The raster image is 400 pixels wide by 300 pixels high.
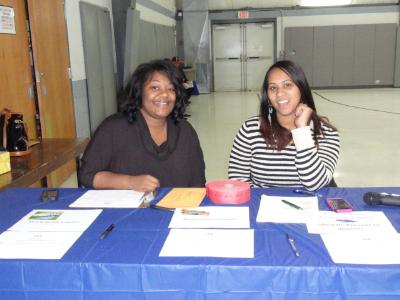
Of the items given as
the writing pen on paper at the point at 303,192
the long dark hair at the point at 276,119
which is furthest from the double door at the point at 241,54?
the writing pen on paper at the point at 303,192

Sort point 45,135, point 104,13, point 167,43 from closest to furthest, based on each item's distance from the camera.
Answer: point 45,135 < point 104,13 < point 167,43

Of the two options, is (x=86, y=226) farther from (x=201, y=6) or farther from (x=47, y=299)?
(x=201, y=6)

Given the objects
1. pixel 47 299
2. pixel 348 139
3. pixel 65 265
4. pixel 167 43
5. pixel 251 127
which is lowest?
pixel 348 139

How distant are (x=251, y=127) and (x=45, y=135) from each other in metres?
2.77

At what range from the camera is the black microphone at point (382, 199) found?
1.56 metres

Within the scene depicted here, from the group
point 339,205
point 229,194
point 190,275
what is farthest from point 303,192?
point 190,275

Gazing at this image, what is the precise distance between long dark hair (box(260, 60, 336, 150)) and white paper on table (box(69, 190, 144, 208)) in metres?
0.76

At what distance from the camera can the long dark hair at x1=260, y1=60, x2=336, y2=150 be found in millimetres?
2148

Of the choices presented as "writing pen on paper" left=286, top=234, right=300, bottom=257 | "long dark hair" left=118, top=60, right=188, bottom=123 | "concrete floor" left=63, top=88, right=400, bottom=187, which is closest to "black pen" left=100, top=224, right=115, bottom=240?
"writing pen on paper" left=286, top=234, right=300, bottom=257

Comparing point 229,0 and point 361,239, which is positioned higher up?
point 229,0

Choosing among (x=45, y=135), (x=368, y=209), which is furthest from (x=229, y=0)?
(x=368, y=209)

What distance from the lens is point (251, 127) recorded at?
2.29 meters

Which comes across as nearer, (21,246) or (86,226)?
(21,246)

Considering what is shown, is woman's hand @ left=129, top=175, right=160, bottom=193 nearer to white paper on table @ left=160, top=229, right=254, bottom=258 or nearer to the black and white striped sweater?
white paper on table @ left=160, top=229, right=254, bottom=258
